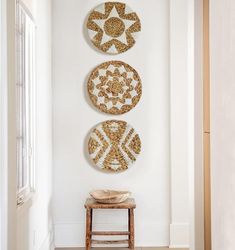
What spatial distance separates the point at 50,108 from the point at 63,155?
515mm

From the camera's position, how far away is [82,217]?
17.6 ft

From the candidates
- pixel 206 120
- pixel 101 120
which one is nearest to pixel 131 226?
pixel 101 120

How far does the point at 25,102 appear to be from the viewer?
12.6 ft

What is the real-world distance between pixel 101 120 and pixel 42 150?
980mm

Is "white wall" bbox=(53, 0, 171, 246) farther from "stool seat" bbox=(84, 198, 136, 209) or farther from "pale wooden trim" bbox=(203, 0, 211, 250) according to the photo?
"pale wooden trim" bbox=(203, 0, 211, 250)

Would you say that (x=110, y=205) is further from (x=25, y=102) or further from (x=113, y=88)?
(x=25, y=102)

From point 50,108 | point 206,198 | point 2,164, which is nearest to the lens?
point 2,164

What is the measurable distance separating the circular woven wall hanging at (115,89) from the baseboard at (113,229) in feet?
3.80

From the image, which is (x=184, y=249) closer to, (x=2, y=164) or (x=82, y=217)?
(x=82, y=217)

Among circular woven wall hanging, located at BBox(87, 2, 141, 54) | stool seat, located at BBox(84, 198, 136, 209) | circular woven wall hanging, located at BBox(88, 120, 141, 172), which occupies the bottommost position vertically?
stool seat, located at BBox(84, 198, 136, 209)

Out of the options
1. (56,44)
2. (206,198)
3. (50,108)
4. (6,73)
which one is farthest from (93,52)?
(6,73)

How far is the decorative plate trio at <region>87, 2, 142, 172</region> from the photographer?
17.5ft
